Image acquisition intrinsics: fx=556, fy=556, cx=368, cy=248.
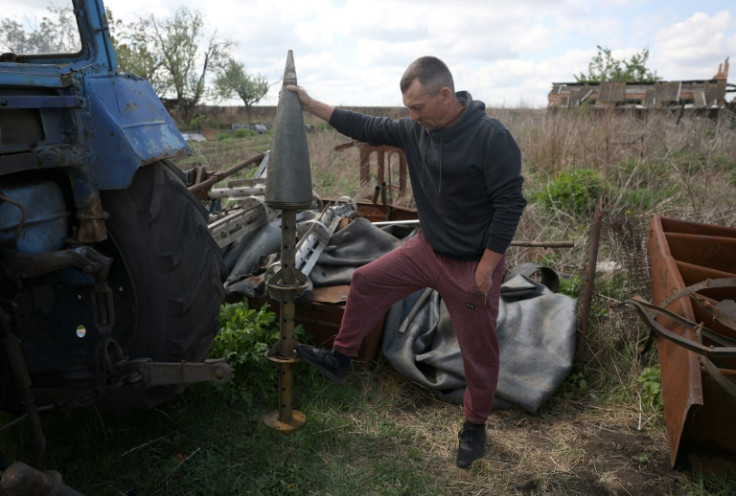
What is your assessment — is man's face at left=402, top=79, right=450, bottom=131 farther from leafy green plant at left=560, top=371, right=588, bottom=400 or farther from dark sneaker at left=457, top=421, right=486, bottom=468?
leafy green plant at left=560, top=371, right=588, bottom=400

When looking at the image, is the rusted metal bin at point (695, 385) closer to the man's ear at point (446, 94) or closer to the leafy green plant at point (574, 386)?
the leafy green plant at point (574, 386)

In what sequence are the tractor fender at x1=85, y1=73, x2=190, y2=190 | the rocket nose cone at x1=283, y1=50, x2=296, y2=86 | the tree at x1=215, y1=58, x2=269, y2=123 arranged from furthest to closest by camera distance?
the tree at x1=215, y1=58, x2=269, y2=123 → the rocket nose cone at x1=283, y1=50, x2=296, y2=86 → the tractor fender at x1=85, y1=73, x2=190, y2=190

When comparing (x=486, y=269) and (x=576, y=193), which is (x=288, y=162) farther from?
(x=576, y=193)

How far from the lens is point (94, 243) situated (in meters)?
1.95

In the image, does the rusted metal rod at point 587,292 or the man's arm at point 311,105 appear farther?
the rusted metal rod at point 587,292

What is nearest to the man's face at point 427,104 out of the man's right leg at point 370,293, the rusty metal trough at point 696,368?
the man's right leg at point 370,293

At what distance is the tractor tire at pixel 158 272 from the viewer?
2.02 meters

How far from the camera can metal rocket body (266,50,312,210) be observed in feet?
8.13

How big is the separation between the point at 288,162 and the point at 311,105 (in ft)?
1.28

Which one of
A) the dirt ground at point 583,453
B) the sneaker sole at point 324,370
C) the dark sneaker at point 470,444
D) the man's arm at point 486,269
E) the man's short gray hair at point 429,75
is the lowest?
the dirt ground at point 583,453

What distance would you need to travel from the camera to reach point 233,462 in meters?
2.62

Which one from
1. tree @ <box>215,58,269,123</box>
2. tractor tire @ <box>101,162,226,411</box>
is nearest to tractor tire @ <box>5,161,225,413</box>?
tractor tire @ <box>101,162,226,411</box>

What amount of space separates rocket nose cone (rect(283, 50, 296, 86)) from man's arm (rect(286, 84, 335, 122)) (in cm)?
3

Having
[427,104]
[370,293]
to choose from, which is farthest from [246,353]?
[427,104]
